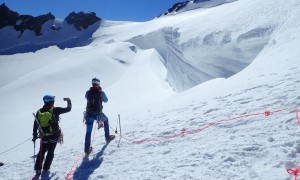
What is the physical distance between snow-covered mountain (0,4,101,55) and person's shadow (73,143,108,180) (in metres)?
61.1

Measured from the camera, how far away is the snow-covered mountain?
67312mm

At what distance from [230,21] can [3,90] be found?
22.7 metres

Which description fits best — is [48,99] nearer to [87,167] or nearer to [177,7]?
[87,167]

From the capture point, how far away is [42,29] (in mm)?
73250

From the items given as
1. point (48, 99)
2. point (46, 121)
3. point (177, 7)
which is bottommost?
point (46, 121)

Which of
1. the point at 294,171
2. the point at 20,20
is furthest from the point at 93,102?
the point at 20,20

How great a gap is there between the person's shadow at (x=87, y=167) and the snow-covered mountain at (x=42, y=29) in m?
61.1

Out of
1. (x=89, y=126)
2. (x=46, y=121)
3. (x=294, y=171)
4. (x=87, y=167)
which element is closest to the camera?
(x=294, y=171)

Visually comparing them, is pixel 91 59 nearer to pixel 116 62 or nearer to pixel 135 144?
pixel 116 62

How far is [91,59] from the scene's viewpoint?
1334 inches

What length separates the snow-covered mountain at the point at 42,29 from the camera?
221ft

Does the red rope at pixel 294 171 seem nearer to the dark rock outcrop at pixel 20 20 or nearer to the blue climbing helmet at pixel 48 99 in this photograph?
the blue climbing helmet at pixel 48 99

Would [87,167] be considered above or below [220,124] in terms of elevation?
below

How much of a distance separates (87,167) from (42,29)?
7428 centimetres
